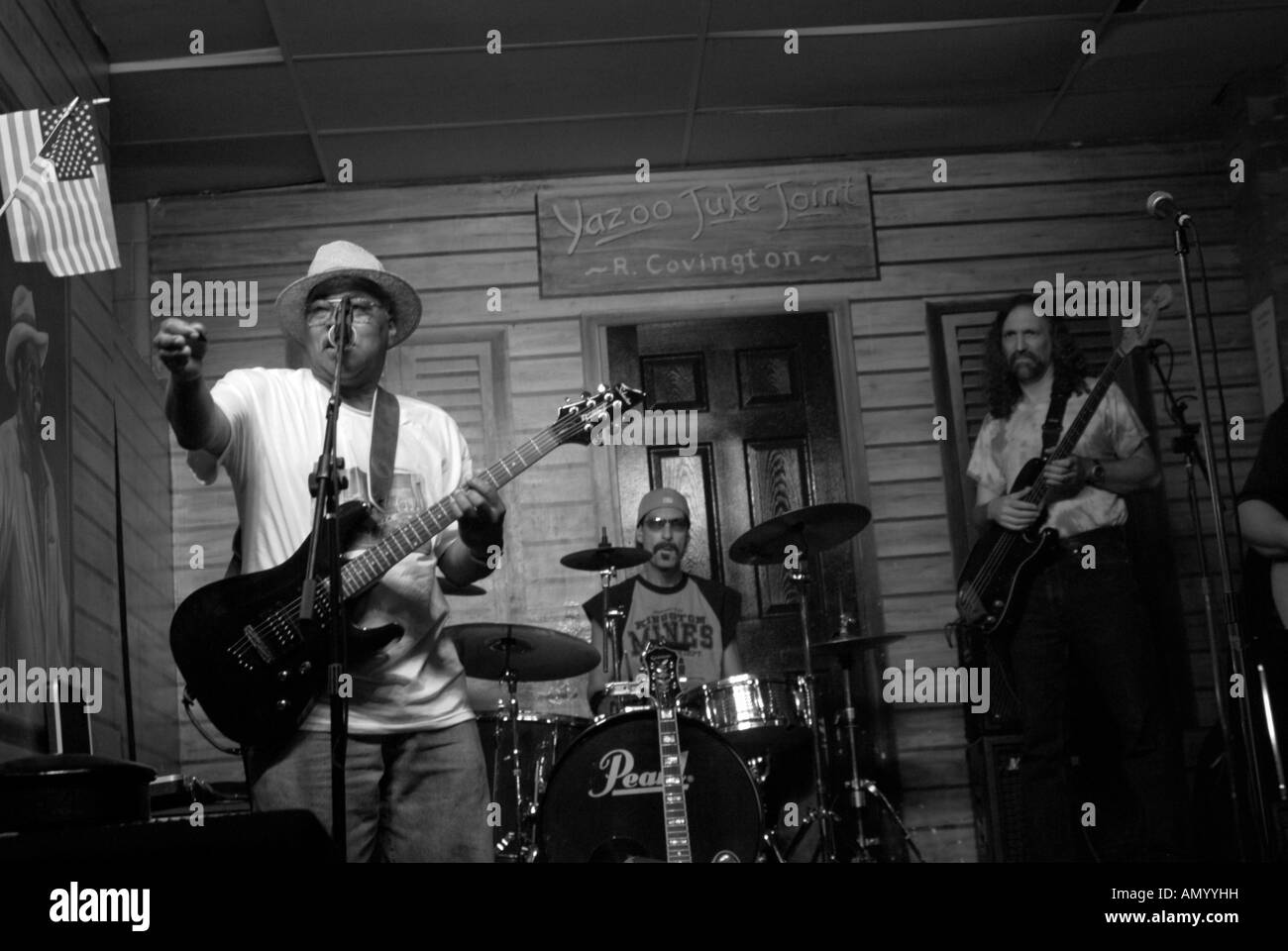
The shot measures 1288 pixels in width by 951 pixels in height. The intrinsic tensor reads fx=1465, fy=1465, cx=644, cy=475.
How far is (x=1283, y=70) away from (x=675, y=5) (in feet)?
8.04

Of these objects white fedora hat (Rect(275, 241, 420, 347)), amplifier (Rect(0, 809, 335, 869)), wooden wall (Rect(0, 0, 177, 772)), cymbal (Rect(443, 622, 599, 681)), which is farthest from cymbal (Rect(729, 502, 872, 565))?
amplifier (Rect(0, 809, 335, 869))

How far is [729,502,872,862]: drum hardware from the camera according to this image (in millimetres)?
4762

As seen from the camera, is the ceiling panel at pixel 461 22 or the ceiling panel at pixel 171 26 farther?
the ceiling panel at pixel 461 22

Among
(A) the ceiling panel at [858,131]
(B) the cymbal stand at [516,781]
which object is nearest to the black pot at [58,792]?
(B) the cymbal stand at [516,781]

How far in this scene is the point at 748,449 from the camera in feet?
19.4

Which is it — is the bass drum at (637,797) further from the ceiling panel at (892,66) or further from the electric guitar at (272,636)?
the ceiling panel at (892,66)

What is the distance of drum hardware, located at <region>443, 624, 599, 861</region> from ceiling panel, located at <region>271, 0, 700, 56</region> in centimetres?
208

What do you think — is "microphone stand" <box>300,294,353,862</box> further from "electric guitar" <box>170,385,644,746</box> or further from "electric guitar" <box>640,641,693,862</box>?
"electric guitar" <box>640,641,693,862</box>

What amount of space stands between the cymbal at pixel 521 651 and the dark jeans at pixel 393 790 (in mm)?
1545

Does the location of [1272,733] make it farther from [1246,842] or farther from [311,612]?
[311,612]

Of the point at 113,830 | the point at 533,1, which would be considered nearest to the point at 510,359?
the point at 533,1

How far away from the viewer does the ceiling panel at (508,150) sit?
5.79 m

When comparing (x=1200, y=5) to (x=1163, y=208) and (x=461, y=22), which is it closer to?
(x=1163, y=208)

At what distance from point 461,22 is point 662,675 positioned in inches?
93.9
